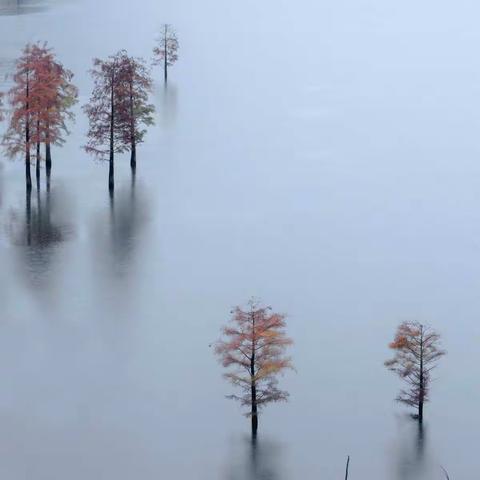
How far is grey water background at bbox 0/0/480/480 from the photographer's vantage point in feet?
121

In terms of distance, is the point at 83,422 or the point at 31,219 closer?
the point at 83,422

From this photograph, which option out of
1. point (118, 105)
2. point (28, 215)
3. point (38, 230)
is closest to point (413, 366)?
point (38, 230)

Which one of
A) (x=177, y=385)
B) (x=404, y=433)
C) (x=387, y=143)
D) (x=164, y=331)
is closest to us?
(x=404, y=433)

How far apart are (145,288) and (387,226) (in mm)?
17254

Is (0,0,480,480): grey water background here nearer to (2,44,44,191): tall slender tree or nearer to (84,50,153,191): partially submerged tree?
(2,44,44,191): tall slender tree

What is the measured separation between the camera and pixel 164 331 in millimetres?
46594

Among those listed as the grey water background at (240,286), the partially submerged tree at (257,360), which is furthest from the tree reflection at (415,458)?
the partially submerged tree at (257,360)

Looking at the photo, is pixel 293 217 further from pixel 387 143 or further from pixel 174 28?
pixel 174 28

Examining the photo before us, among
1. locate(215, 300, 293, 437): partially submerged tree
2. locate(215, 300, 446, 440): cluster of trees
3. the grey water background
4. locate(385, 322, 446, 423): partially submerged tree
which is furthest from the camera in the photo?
locate(385, 322, 446, 423): partially submerged tree

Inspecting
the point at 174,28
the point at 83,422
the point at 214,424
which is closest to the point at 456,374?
the point at 214,424

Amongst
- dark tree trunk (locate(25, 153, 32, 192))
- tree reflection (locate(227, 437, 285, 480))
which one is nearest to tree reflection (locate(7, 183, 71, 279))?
dark tree trunk (locate(25, 153, 32, 192))

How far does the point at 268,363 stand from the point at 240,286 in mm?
14671

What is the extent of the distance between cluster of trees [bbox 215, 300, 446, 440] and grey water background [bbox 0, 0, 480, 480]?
619mm

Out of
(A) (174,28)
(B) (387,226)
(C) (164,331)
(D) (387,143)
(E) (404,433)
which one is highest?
(A) (174,28)
